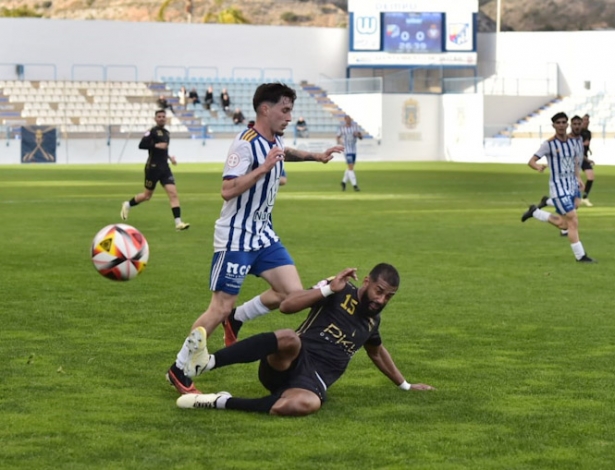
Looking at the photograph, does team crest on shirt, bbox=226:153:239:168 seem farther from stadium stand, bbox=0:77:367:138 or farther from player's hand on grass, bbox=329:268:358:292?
stadium stand, bbox=0:77:367:138

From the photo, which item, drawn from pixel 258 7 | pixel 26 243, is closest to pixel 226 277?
pixel 26 243

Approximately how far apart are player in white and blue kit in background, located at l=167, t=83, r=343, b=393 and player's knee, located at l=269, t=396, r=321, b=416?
49.9 inches

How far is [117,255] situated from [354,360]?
2011 mm

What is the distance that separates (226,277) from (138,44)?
63555 millimetres

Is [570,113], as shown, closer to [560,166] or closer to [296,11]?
[560,166]

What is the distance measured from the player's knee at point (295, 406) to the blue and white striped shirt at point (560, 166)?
36.9 feet

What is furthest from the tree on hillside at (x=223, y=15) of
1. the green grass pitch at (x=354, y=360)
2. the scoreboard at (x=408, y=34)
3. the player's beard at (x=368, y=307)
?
the player's beard at (x=368, y=307)

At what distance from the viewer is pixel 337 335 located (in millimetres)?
8117

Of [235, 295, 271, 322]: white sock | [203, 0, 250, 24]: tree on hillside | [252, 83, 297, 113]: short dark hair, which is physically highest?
[203, 0, 250, 24]: tree on hillside

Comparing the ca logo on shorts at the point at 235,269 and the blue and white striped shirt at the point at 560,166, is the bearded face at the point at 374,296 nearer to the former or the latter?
the ca logo on shorts at the point at 235,269

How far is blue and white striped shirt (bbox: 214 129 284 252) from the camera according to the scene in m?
8.73

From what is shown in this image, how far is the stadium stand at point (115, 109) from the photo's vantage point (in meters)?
62.7

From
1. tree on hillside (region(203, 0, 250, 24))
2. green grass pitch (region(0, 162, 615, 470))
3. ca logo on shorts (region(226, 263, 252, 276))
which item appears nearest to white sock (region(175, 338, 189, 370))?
green grass pitch (region(0, 162, 615, 470))

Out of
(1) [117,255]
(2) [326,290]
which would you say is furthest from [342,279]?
(1) [117,255]
